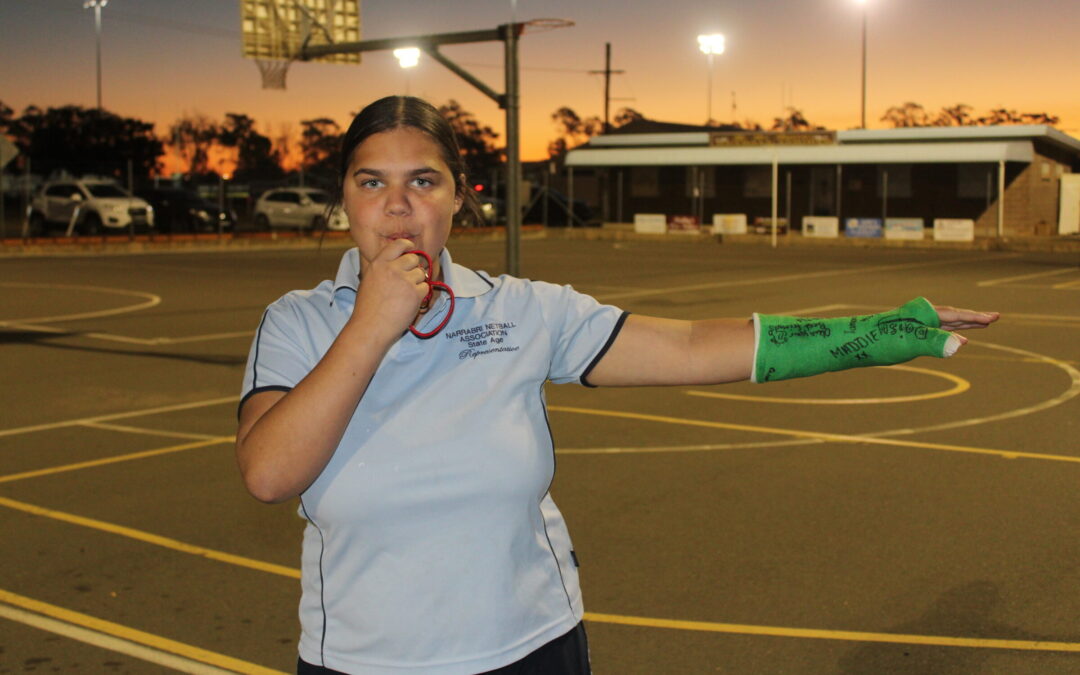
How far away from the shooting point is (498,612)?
192cm

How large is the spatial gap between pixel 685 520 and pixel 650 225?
42.7 meters

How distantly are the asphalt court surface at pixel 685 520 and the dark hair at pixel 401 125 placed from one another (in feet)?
10.8

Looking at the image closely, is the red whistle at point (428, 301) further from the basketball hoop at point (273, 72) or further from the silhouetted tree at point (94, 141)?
the silhouetted tree at point (94, 141)

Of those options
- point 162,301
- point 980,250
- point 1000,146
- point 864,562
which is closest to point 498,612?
point 864,562

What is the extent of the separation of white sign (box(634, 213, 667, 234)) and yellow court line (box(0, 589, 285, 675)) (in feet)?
144

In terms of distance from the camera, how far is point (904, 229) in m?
43.0

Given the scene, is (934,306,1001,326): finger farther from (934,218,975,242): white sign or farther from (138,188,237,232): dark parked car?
(138,188,237,232): dark parked car

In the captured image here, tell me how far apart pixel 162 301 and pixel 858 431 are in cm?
1470

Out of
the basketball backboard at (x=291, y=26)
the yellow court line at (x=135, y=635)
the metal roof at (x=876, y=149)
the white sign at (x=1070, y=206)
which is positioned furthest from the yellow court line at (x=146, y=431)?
the white sign at (x=1070, y=206)

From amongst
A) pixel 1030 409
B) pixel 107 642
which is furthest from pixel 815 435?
pixel 107 642

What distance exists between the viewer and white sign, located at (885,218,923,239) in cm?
4266

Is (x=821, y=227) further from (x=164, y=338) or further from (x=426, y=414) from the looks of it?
(x=426, y=414)

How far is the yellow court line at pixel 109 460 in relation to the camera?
8.20 metres

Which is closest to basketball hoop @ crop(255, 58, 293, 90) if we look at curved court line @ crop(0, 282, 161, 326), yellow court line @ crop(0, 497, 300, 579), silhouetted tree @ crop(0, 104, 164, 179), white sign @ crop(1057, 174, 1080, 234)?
curved court line @ crop(0, 282, 161, 326)
